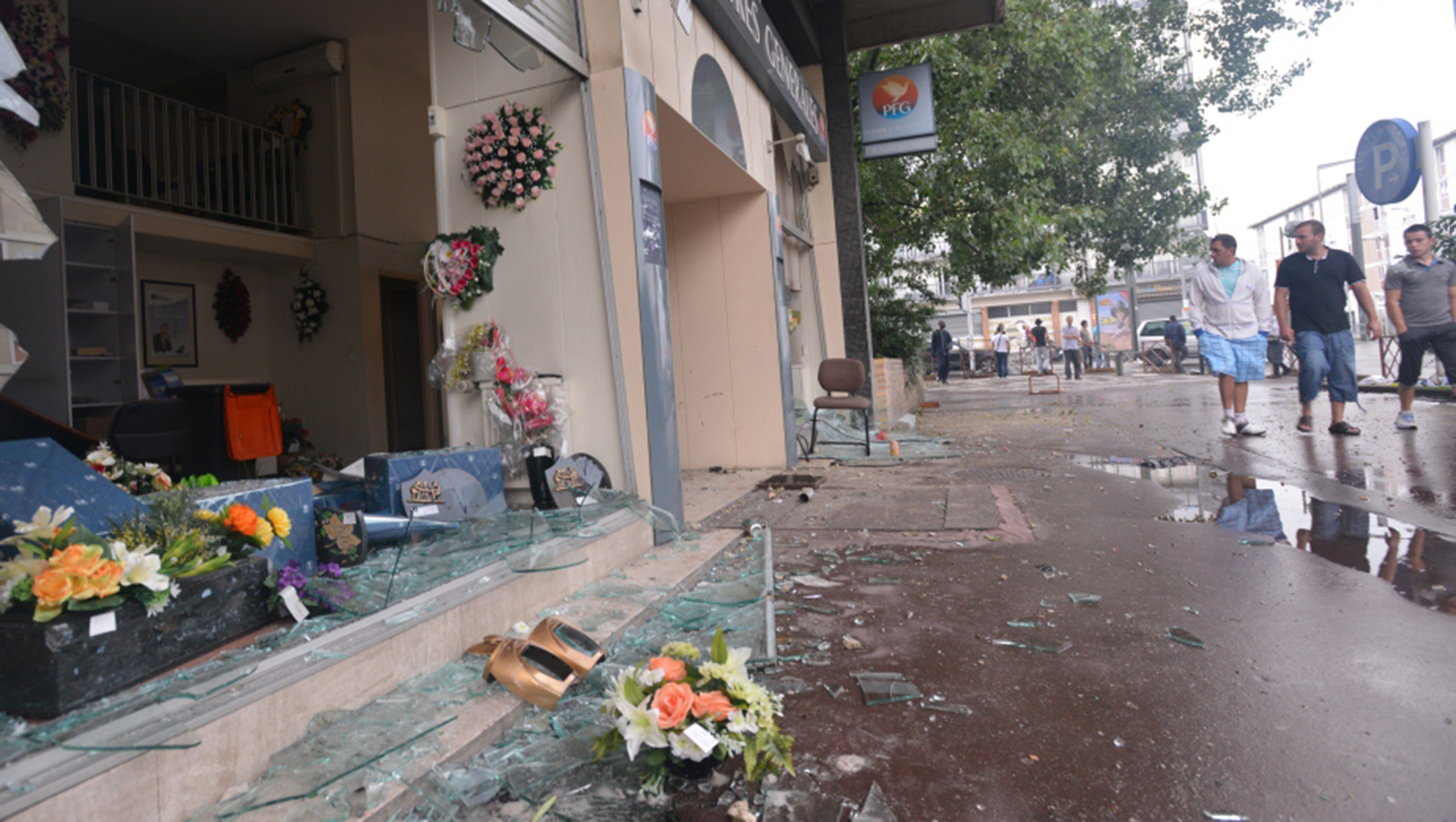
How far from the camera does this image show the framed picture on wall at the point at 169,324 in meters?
6.75

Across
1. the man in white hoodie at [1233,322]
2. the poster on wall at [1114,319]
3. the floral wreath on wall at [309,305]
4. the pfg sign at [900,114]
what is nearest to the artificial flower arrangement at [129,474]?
the floral wreath on wall at [309,305]

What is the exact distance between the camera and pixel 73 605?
4.91ft

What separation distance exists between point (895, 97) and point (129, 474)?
Result: 9.01 metres

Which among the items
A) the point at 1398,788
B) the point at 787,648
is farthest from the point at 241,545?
the point at 1398,788

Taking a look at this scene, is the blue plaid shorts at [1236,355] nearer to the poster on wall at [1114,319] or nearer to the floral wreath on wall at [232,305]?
Result: the floral wreath on wall at [232,305]

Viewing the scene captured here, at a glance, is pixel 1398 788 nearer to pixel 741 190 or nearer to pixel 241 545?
pixel 241 545

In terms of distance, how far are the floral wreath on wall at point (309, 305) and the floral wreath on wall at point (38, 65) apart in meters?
2.19

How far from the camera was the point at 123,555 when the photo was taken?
1.62 metres

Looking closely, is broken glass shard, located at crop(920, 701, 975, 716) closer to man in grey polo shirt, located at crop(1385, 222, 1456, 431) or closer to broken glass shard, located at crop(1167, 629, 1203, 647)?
broken glass shard, located at crop(1167, 629, 1203, 647)

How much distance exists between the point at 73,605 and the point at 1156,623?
2987 mm

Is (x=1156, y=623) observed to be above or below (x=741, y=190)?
below

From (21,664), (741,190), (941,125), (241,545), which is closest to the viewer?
(21,664)

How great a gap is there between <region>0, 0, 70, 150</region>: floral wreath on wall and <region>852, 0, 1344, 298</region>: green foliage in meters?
9.83

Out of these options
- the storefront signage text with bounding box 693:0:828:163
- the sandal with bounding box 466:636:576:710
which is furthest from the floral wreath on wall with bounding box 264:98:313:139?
the sandal with bounding box 466:636:576:710
